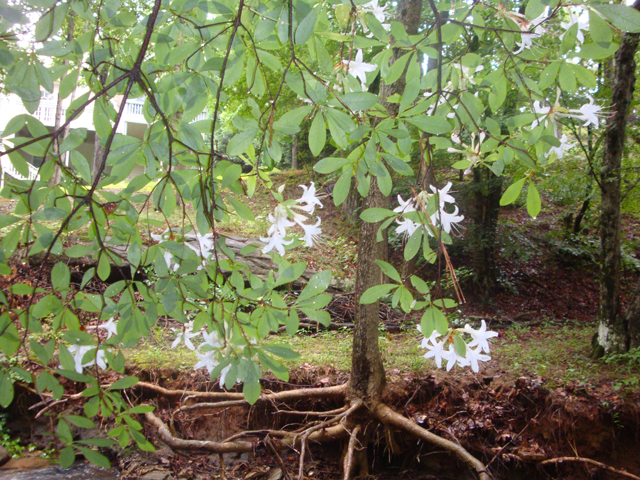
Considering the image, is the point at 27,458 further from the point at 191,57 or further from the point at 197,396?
the point at 191,57

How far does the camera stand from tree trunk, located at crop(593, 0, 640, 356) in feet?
11.4

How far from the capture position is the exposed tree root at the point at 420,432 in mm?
2455

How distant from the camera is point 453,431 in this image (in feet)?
9.57

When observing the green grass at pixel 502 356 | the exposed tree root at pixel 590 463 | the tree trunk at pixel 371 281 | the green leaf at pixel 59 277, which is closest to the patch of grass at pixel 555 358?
the green grass at pixel 502 356

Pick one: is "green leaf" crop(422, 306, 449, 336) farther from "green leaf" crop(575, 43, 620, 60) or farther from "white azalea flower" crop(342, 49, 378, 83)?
"white azalea flower" crop(342, 49, 378, 83)

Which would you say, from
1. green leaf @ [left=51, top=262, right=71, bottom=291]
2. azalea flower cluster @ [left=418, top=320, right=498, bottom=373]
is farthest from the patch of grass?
green leaf @ [left=51, top=262, right=71, bottom=291]

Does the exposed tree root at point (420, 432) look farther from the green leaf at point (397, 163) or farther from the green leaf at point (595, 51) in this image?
the green leaf at point (595, 51)

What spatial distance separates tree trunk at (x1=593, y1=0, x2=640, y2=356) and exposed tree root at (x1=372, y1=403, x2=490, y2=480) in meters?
1.84

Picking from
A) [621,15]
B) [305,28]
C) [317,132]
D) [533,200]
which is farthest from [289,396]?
[621,15]

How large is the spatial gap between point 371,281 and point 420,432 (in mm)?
1025

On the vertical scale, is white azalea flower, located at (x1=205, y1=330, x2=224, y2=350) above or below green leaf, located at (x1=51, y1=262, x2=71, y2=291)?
below

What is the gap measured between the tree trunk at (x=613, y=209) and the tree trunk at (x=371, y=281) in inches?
82.3

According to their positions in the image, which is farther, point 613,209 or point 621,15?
point 613,209

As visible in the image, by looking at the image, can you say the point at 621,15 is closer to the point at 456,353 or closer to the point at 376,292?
the point at 376,292
